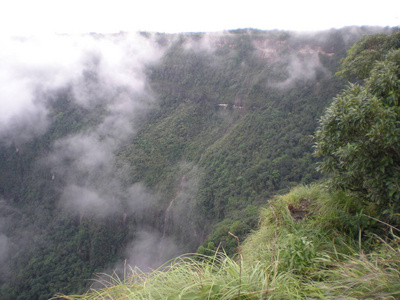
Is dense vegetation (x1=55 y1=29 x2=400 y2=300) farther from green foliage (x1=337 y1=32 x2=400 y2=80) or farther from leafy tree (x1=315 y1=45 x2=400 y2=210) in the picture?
green foliage (x1=337 y1=32 x2=400 y2=80)

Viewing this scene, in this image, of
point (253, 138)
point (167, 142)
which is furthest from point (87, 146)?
point (253, 138)

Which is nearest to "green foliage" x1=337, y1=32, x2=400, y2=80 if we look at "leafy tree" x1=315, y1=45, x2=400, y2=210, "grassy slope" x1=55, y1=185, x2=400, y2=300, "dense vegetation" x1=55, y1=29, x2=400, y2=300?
"dense vegetation" x1=55, y1=29, x2=400, y2=300

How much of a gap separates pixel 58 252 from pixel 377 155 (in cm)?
4519

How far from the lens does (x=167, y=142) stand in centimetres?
4522

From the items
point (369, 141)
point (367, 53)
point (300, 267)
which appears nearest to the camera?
point (300, 267)

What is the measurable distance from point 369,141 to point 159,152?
4184cm

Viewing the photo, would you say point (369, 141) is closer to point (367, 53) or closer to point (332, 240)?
point (332, 240)

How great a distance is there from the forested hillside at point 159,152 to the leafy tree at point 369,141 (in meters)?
8.80

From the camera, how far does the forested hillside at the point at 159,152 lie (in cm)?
2947

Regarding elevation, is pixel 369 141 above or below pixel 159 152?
above

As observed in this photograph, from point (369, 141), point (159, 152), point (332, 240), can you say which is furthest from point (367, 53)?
point (159, 152)

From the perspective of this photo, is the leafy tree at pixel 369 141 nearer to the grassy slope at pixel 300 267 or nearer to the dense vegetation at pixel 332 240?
the dense vegetation at pixel 332 240

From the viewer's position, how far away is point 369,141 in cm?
395

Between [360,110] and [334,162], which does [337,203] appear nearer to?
[334,162]
